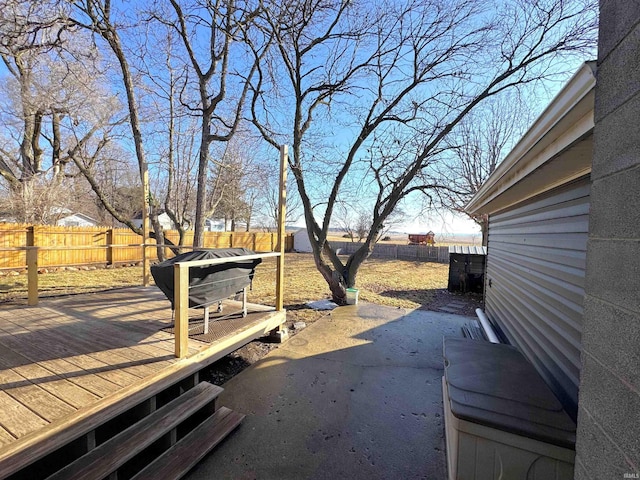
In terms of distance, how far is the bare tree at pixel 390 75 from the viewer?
5582 mm

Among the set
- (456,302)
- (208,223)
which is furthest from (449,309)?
(208,223)

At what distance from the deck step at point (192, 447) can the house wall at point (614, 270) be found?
7.57 ft

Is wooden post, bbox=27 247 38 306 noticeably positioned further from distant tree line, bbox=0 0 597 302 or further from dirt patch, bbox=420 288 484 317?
dirt patch, bbox=420 288 484 317

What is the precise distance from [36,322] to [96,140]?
10148 millimetres

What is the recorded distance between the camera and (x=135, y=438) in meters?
1.95

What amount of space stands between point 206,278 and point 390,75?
20.5 feet

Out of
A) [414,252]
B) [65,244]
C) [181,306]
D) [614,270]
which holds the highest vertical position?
[614,270]

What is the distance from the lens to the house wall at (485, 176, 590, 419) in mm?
2062

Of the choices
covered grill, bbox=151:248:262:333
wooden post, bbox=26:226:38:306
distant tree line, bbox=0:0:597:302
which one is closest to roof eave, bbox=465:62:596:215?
covered grill, bbox=151:248:262:333

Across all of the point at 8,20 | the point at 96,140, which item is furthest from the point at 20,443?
the point at 96,140

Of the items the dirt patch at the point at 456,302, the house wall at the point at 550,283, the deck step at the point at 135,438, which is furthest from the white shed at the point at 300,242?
the deck step at the point at 135,438

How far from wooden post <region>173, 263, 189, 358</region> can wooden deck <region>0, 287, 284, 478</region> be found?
0.40 ft

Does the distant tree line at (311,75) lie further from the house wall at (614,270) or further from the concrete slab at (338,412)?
the house wall at (614,270)

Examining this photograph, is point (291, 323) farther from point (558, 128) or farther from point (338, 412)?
point (558, 128)
